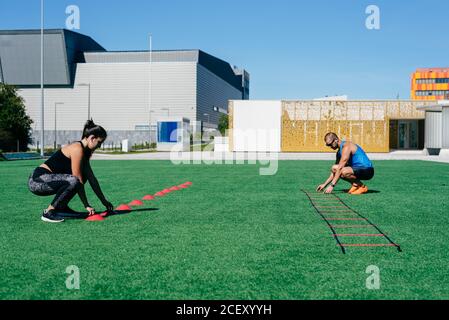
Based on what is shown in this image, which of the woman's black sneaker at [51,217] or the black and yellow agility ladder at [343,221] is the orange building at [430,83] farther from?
the woman's black sneaker at [51,217]

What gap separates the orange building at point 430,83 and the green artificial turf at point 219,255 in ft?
450

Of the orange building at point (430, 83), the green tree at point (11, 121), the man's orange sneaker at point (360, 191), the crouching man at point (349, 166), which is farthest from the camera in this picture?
the orange building at point (430, 83)

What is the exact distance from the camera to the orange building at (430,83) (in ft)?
444

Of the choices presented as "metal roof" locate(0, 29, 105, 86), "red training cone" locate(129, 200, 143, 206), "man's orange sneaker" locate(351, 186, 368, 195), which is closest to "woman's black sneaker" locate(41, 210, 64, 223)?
"red training cone" locate(129, 200, 143, 206)

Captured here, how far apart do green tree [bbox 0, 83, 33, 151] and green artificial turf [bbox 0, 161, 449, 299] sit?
44956 millimetres

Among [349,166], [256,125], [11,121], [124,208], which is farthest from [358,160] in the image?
[11,121]

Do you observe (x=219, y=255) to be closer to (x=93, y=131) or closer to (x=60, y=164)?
(x=93, y=131)

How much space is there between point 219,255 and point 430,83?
144 meters

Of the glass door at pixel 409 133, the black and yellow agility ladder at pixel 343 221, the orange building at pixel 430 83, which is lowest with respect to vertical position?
the black and yellow agility ladder at pixel 343 221

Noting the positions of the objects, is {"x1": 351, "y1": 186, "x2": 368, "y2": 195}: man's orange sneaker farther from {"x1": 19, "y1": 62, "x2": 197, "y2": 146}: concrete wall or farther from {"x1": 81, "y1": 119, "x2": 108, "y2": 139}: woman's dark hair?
{"x1": 19, "y1": 62, "x2": 197, "y2": 146}: concrete wall

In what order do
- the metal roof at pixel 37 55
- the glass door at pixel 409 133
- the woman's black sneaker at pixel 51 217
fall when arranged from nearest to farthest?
the woman's black sneaker at pixel 51 217 → the glass door at pixel 409 133 → the metal roof at pixel 37 55

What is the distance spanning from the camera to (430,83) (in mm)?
136375

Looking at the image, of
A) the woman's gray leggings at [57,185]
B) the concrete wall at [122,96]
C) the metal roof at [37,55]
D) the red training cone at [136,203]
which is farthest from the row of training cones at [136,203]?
the concrete wall at [122,96]
